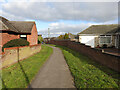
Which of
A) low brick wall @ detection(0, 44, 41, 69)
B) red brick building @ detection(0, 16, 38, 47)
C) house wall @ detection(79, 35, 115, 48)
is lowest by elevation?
low brick wall @ detection(0, 44, 41, 69)

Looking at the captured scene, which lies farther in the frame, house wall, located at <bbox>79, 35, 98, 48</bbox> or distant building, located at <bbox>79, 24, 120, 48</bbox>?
house wall, located at <bbox>79, 35, 98, 48</bbox>

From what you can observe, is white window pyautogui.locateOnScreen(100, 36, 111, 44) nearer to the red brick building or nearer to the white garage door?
the white garage door

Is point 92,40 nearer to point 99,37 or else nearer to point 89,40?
point 89,40

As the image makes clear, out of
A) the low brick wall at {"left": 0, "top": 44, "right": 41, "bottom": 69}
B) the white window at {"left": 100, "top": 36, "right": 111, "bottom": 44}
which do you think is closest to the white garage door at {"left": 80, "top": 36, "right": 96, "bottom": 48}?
the white window at {"left": 100, "top": 36, "right": 111, "bottom": 44}

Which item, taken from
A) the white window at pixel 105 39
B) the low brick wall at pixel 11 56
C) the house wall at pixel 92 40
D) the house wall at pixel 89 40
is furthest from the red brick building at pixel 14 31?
the white window at pixel 105 39

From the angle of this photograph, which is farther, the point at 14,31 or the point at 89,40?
the point at 89,40

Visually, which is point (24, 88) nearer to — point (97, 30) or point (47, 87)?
point (47, 87)

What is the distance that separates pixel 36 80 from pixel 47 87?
3.30ft

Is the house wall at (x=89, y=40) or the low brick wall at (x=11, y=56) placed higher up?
the house wall at (x=89, y=40)

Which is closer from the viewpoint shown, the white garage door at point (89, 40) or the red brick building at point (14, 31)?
the red brick building at point (14, 31)

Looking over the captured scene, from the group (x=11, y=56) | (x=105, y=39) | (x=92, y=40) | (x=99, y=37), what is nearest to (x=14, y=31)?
(x=11, y=56)

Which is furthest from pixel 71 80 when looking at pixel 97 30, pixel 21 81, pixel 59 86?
pixel 97 30

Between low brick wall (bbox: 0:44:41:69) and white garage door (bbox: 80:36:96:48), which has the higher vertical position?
white garage door (bbox: 80:36:96:48)

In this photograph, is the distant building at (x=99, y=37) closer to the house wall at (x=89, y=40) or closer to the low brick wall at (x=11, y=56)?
the house wall at (x=89, y=40)
